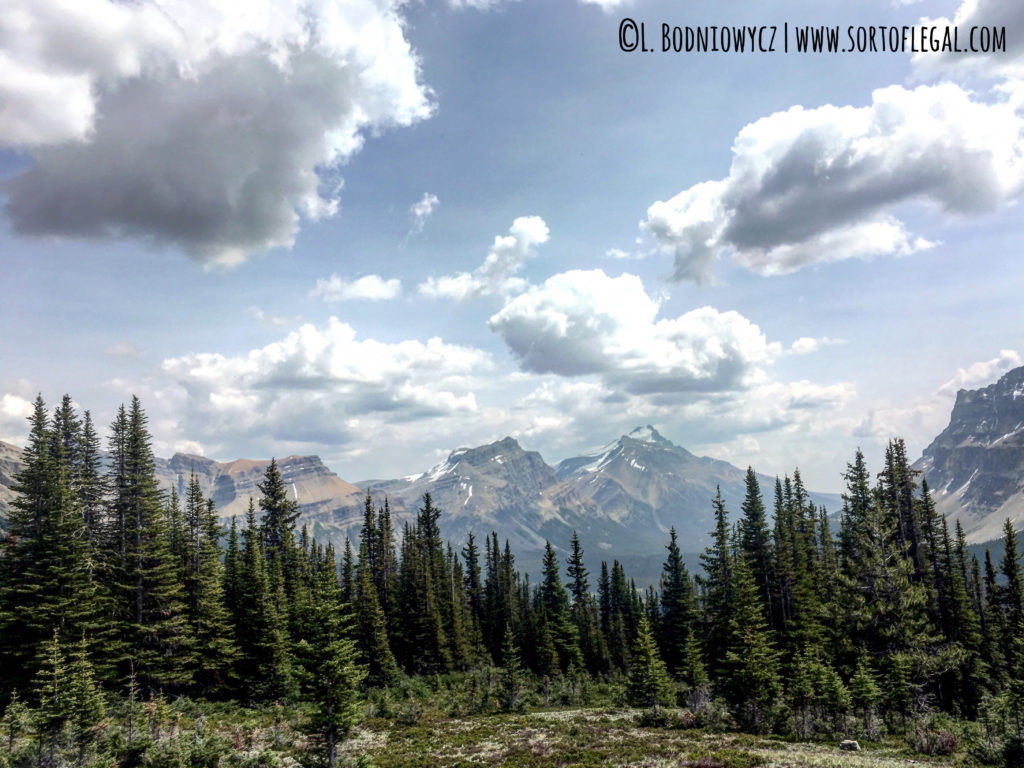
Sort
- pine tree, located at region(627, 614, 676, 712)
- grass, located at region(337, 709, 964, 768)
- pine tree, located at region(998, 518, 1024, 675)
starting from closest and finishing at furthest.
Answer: grass, located at region(337, 709, 964, 768)
pine tree, located at region(627, 614, 676, 712)
pine tree, located at region(998, 518, 1024, 675)

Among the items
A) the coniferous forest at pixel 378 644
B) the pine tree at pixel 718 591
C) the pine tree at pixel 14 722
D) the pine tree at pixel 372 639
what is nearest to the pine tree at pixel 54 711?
the coniferous forest at pixel 378 644

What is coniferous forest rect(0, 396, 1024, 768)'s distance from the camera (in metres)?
31.8

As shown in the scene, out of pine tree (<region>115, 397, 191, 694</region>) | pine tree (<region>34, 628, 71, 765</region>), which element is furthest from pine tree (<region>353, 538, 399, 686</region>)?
pine tree (<region>34, 628, 71, 765</region>)

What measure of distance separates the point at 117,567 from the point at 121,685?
30.8ft

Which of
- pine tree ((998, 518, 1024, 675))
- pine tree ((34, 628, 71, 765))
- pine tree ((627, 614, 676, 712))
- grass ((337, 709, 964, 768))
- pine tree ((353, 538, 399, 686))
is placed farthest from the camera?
pine tree ((353, 538, 399, 686))

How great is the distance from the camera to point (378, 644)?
6662 centimetres

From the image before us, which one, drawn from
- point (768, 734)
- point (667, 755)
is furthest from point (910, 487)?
point (667, 755)

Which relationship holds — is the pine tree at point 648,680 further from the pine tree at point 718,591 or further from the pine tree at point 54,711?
the pine tree at point 54,711

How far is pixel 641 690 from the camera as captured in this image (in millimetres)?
50094

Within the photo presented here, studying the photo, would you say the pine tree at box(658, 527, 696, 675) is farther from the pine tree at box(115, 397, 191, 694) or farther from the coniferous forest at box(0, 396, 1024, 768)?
the pine tree at box(115, 397, 191, 694)

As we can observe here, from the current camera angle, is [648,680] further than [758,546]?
No

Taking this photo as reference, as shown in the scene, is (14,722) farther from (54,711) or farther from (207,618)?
(207,618)

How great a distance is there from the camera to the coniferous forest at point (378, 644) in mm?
31844

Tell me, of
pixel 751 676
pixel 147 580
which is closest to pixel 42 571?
pixel 147 580
